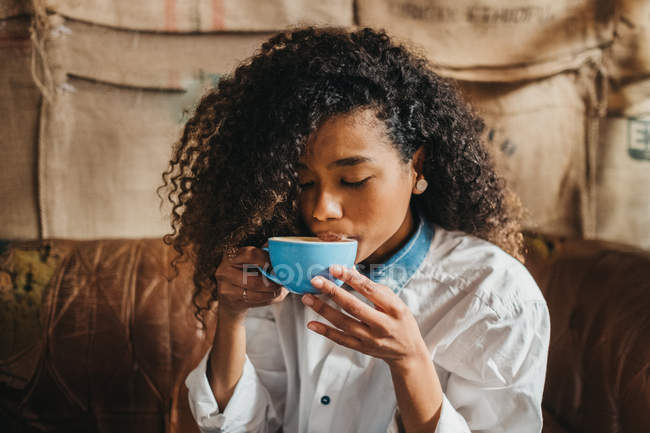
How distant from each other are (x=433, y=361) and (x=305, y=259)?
14.9 inches

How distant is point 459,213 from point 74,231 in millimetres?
1205

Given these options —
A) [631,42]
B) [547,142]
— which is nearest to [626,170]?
[547,142]

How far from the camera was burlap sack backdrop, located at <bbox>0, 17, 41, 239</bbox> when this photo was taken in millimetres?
Answer: 1498

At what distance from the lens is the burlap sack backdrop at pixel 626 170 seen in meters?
1.81

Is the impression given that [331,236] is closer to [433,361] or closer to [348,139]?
[348,139]

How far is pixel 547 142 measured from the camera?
1795mm

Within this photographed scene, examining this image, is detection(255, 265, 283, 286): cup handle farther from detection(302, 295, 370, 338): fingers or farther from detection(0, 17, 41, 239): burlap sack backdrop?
detection(0, 17, 41, 239): burlap sack backdrop

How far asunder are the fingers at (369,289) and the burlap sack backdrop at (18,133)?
1250mm

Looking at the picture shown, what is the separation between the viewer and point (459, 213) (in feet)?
3.48

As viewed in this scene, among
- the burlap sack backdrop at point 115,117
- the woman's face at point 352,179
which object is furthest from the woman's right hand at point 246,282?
the burlap sack backdrop at point 115,117

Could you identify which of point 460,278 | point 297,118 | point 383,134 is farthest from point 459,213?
point 297,118

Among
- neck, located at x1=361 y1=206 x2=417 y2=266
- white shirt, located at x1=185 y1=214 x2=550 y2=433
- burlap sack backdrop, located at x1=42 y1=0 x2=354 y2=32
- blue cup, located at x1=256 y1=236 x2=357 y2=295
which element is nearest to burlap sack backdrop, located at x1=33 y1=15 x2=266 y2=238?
burlap sack backdrop, located at x1=42 y1=0 x2=354 y2=32

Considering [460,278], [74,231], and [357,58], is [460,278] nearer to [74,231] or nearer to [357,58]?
[357,58]

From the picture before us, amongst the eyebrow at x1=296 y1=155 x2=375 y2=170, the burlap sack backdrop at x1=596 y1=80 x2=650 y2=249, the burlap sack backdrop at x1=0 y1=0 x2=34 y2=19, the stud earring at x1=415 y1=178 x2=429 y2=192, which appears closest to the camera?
the eyebrow at x1=296 y1=155 x2=375 y2=170
